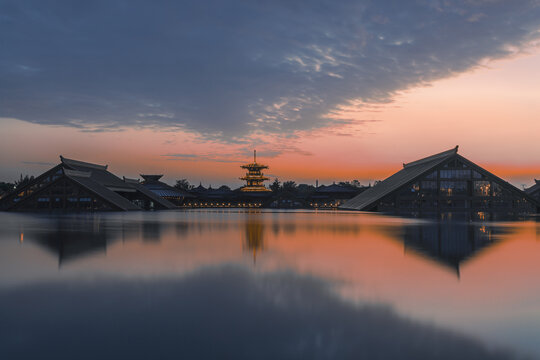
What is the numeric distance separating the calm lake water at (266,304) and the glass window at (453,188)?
5099cm

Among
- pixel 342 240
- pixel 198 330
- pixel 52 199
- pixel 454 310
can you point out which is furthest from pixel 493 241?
pixel 52 199

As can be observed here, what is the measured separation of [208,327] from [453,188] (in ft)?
212

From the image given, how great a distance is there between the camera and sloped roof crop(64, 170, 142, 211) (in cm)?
5900

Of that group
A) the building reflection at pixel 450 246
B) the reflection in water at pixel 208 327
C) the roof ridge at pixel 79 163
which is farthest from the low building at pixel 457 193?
the reflection in water at pixel 208 327

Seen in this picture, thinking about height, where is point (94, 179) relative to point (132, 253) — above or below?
above

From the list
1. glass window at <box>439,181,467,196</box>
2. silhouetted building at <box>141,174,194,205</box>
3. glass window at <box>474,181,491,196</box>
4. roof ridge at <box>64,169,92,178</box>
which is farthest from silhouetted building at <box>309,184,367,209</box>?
roof ridge at <box>64,169,92,178</box>

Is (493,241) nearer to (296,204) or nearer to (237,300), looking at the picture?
(237,300)

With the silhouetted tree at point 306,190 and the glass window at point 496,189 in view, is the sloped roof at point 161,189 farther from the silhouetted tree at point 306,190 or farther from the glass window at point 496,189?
the glass window at point 496,189

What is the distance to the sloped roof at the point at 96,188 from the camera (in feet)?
194

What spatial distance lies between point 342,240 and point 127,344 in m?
16.0

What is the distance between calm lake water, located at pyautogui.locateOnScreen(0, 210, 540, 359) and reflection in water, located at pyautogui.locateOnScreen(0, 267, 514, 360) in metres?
0.02

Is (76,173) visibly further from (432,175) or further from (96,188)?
(432,175)

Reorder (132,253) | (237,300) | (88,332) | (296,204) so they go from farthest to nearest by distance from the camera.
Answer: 1. (296,204)
2. (132,253)
3. (237,300)
4. (88,332)

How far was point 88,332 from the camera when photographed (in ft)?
21.7
